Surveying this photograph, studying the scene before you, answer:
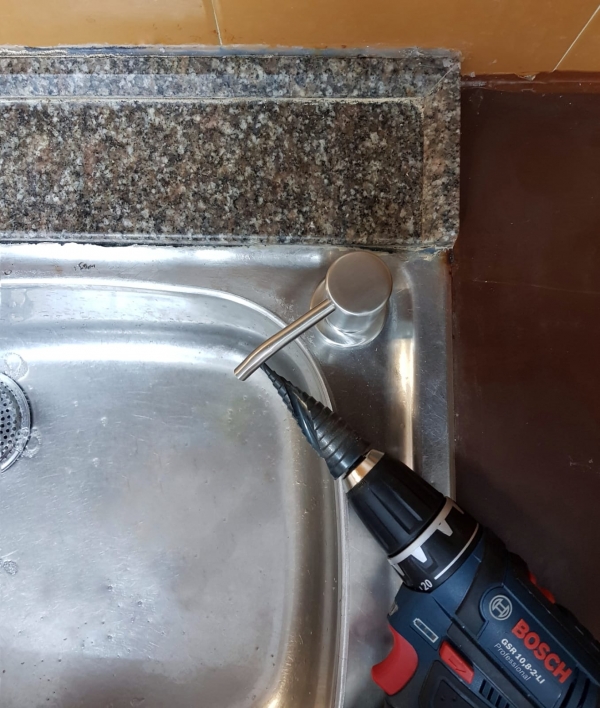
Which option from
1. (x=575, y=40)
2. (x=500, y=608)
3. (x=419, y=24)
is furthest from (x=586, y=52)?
(x=500, y=608)

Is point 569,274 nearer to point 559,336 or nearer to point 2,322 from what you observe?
point 559,336

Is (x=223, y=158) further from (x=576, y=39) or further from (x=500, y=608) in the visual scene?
(x=500, y=608)

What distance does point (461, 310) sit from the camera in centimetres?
52

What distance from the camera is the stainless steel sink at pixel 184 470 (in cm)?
53

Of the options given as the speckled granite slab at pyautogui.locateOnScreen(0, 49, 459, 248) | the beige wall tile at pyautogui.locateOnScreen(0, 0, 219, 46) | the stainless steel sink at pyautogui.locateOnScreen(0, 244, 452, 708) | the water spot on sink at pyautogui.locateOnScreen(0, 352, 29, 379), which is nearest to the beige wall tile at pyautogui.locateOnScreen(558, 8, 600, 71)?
the speckled granite slab at pyautogui.locateOnScreen(0, 49, 459, 248)

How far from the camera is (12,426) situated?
62 cm

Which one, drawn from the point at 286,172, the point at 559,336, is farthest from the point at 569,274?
the point at 286,172

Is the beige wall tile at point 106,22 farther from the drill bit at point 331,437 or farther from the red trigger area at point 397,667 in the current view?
the red trigger area at point 397,667

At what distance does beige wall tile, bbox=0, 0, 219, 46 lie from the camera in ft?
1.45

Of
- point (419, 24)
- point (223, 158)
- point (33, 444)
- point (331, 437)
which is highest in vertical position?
point (419, 24)

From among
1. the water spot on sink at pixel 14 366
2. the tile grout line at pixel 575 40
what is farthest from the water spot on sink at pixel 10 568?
the tile grout line at pixel 575 40

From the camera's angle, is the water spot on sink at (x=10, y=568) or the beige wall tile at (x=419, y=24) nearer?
the beige wall tile at (x=419, y=24)

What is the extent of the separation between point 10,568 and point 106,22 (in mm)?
579

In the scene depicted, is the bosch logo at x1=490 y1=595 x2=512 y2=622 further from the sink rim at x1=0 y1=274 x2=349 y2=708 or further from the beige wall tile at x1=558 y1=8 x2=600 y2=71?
the beige wall tile at x1=558 y1=8 x2=600 y2=71
